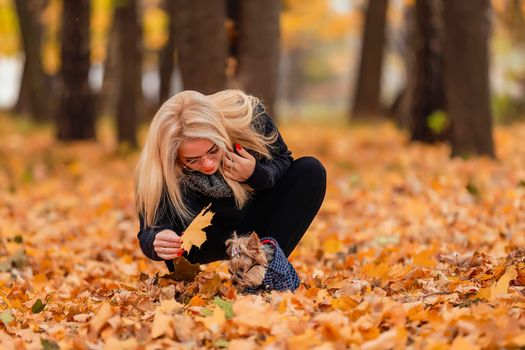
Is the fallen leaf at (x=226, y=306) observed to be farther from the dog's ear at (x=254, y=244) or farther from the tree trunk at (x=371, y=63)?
the tree trunk at (x=371, y=63)

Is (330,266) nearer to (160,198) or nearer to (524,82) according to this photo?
(160,198)

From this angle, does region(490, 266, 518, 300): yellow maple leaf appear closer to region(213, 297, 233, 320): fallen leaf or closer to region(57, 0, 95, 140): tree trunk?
region(213, 297, 233, 320): fallen leaf

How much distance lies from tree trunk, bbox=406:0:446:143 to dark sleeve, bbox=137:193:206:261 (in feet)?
24.0

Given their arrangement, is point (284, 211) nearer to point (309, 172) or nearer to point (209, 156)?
point (309, 172)

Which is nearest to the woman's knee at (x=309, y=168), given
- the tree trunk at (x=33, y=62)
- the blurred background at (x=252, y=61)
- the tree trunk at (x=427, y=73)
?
the blurred background at (x=252, y=61)

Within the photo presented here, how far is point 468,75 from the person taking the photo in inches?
330

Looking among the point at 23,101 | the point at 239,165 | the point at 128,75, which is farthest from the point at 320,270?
the point at 23,101

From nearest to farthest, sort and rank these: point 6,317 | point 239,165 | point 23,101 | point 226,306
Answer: point 226,306
point 6,317
point 239,165
point 23,101

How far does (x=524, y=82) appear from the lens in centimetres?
1612

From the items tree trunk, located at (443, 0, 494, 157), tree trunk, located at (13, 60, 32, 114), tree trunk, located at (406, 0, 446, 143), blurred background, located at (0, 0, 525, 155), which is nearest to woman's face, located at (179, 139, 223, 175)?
blurred background, located at (0, 0, 525, 155)

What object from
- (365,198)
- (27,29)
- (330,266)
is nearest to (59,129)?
(27,29)

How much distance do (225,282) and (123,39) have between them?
7673mm

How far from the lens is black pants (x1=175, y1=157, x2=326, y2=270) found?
3764mm

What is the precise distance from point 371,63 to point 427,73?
13.8 ft
